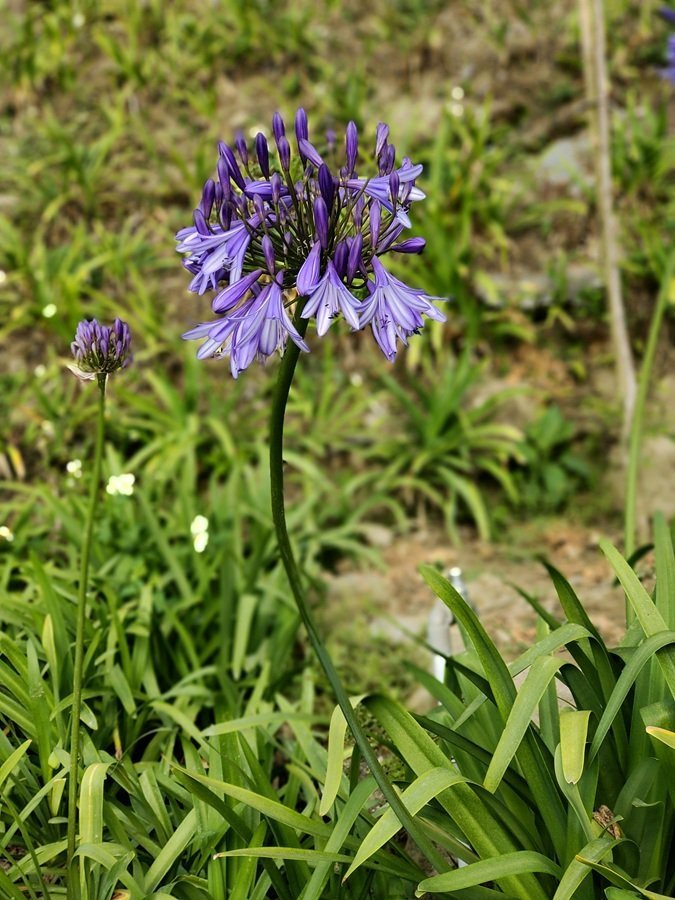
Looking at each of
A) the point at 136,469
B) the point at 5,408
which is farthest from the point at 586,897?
the point at 5,408

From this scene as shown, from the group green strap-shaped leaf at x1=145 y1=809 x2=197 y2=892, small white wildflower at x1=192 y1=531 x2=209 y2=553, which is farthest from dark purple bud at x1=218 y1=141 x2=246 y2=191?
small white wildflower at x1=192 y1=531 x2=209 y2=553

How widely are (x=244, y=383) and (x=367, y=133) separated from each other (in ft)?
6.03

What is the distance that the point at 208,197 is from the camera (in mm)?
1522

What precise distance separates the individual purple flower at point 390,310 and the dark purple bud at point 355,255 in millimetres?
63

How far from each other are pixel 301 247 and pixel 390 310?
211mm

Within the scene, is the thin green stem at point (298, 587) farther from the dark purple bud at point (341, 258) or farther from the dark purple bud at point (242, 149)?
the dark purple bud at point (242, 149)

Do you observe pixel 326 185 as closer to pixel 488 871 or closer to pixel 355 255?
pixel 355 255

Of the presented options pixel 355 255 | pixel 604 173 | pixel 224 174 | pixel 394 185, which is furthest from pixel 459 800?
pixel 604 173

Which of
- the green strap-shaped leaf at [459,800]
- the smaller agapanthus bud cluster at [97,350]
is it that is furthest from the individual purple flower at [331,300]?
the green strap-shaped leaf at [459,800]

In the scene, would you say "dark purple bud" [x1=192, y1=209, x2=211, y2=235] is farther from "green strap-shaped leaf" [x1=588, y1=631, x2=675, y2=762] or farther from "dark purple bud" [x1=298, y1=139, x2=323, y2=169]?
Answer: "green strap-shaped leaf" [x1=588, y1=631, x2=675, y2=762]

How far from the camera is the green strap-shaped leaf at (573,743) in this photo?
148cm

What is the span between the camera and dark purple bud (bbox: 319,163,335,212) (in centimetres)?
142

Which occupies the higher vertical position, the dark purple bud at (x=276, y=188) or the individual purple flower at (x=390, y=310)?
the dark purple bud at (x=276, y=188)

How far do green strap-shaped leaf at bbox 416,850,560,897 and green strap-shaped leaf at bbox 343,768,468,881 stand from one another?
109mm
